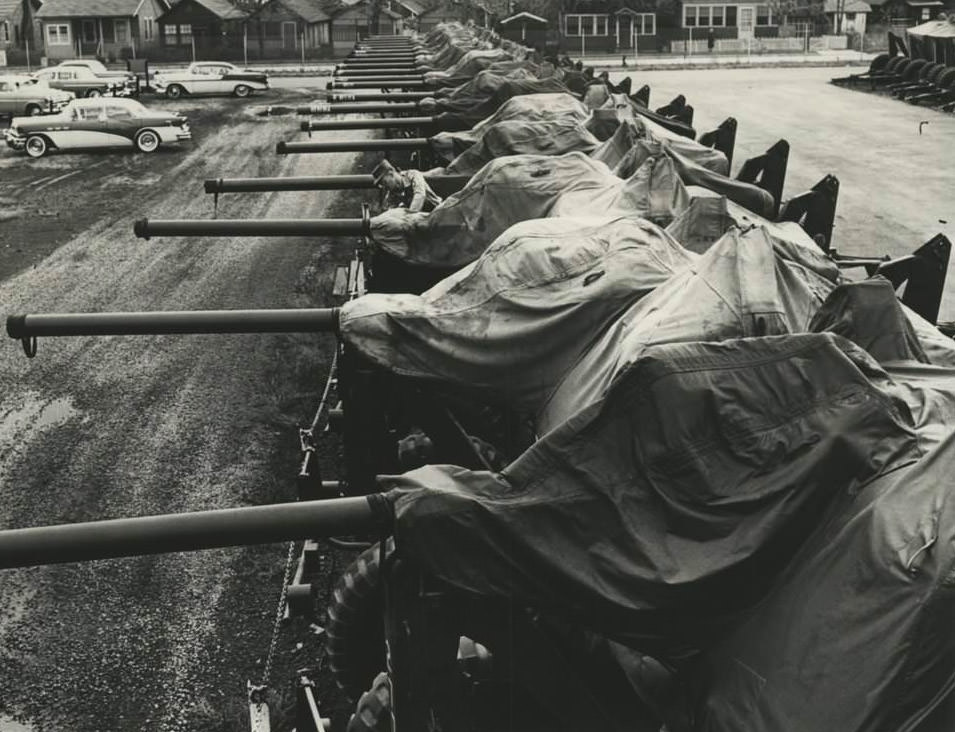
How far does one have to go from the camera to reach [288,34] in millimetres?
73250

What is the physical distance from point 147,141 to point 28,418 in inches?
931

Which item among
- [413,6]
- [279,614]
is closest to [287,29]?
[413,6]

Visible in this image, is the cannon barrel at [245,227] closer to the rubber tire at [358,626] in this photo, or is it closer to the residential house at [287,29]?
the rubber tire at [358,626]

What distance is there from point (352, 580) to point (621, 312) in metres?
2.31

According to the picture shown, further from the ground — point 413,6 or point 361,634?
point 413,6

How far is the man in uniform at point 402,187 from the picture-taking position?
1371 centimetres

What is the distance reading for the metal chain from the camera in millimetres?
8895

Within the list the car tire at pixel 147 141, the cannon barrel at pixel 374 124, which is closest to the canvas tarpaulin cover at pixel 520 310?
the cannon barrel at pixel 374 124

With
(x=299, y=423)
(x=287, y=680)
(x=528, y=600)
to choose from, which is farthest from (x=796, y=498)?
(x=299, y=423)

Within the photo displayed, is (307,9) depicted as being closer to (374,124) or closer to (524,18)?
(524,18)

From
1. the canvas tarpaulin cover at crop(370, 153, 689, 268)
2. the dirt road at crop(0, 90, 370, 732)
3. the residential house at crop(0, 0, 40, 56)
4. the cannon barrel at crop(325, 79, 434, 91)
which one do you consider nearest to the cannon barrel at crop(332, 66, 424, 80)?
the cannon barrel at crop(325, 79, 434, 91)

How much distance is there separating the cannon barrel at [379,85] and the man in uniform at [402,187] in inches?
587

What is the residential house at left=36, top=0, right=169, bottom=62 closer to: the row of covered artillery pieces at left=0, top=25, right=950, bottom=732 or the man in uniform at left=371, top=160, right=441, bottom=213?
the row of covered artillery pieces at left=0, top=25, right=950, bottom=732

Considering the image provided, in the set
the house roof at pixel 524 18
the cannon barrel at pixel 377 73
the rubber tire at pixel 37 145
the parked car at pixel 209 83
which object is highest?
the house roof at pixel 524 18
